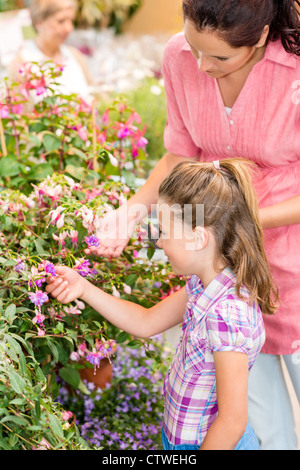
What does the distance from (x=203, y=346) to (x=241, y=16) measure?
2.17 ft

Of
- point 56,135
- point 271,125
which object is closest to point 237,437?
point 271,125

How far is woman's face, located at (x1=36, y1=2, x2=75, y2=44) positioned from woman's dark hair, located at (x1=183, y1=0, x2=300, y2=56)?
2307mm

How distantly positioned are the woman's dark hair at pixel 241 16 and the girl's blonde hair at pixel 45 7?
231cm

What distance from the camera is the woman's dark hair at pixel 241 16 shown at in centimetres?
115

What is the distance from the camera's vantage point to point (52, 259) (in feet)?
4.46

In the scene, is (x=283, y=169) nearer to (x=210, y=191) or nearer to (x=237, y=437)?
(x=210, y=191)

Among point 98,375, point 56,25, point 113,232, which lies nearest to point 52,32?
point 56,25

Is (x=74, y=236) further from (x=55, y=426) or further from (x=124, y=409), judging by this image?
(x=124, y=409)

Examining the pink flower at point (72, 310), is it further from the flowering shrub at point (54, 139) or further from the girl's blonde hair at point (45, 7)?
the girl's blonde hair at point (45, 7)

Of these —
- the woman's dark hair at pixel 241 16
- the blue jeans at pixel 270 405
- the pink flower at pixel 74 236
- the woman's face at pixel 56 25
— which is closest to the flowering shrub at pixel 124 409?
the blue jeans at pixel 270 405

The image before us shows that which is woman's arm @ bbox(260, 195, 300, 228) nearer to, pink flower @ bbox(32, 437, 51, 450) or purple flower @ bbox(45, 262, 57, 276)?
purple flower @ bbox(45, 262, 57, 276)

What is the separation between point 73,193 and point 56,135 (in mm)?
279

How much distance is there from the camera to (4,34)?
4191 millimetres

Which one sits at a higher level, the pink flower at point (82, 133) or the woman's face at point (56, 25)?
the pink flower at point (82, 133)
